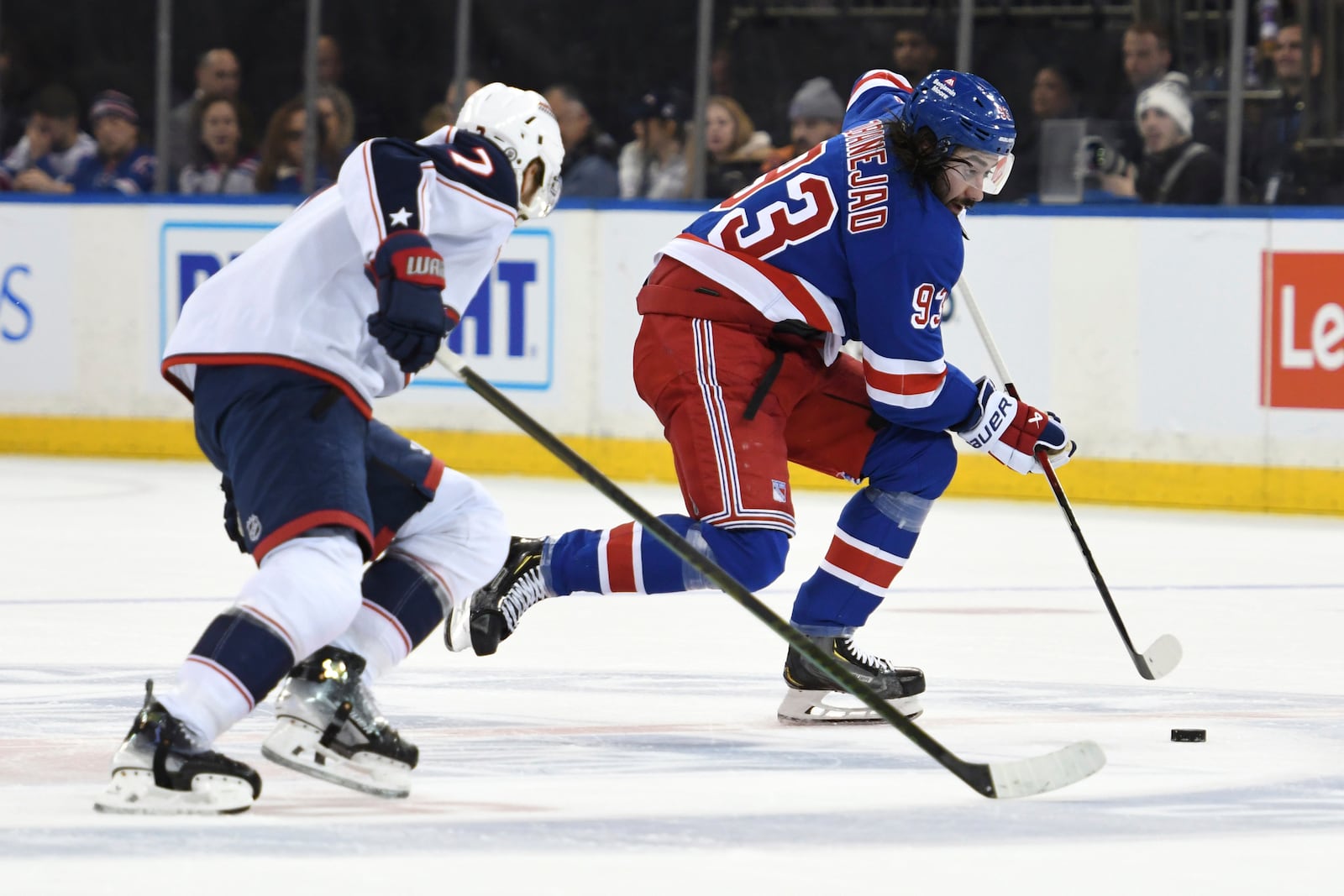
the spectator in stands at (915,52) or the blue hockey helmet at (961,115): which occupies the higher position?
the spectator in stands at (915,52)

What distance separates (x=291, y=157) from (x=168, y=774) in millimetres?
6568

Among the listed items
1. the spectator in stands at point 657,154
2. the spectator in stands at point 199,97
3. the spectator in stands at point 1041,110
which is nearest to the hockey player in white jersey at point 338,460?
the spectator in stands at point 1041,110

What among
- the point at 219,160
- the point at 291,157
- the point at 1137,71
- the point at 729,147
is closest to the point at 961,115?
the point at 1137,71

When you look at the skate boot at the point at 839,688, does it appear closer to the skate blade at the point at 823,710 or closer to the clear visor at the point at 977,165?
the skate blade at the point at 823,710

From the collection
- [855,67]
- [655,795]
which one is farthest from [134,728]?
[855,67]

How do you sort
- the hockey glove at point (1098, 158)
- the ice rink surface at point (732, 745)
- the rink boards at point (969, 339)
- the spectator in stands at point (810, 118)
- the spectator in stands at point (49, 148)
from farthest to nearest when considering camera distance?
the spectator in stands at point (49, 148), the spectator in stands at point (810, 118), the hockey glove at point (1098, 158), the rink boards at point (969, 339), the ice rink surface at point (732, 745)

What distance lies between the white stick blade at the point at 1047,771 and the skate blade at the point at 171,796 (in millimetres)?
1038

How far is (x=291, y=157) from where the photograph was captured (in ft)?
31.0

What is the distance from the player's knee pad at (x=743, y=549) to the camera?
410cm

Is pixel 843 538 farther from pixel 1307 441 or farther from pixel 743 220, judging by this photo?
→ pixel 1307 441

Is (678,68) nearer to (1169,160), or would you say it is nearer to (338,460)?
(1169,160)

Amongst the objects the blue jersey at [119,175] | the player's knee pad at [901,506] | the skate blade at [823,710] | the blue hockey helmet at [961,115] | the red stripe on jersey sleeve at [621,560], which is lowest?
the skate blade at [823,710]

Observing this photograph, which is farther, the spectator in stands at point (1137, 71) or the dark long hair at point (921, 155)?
the spectator in stands at point (1137, 71)

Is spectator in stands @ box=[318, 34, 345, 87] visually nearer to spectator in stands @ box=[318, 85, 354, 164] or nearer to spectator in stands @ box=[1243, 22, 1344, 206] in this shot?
spectator in stands @ box=[318, 85, 354, 164]
